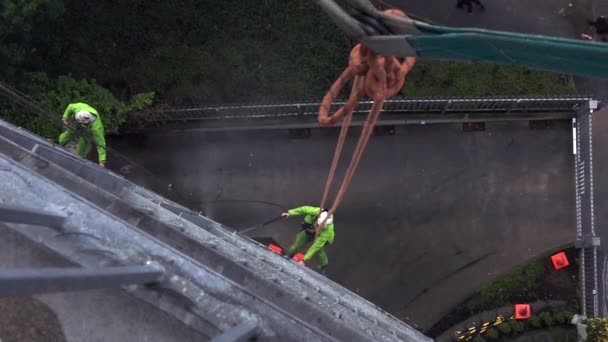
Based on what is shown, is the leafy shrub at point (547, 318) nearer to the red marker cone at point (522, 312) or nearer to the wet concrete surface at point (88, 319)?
the red marker cone at point (522, 312)

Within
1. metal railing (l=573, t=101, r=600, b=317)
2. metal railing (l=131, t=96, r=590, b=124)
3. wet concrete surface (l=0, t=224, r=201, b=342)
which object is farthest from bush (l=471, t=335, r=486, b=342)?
wet concrete surface (l=0, t=224, r=201, b=342)

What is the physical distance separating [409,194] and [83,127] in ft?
27.4

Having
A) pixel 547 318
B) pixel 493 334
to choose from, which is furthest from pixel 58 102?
pixel 547 318

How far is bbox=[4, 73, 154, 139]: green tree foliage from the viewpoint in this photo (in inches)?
489

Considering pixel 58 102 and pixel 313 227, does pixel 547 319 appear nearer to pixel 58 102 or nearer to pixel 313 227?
pixel 313 227

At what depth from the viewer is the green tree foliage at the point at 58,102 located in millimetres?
12422

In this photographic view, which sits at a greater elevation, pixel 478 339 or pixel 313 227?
pixel 313 227

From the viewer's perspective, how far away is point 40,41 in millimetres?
13430

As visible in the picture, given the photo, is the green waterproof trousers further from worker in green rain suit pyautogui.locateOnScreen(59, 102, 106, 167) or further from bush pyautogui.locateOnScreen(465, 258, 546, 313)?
worker in green rain suit pyautogui.locateOnScreen(59, 102, 106, 167)

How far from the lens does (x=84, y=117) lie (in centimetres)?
1135

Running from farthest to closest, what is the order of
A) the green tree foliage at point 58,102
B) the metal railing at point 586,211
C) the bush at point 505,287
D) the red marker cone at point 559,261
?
1. the red marker cone at point 559,261
2. the bush at point 505,287
3. the metal railing at point 586,211
4. the green tree foliage at point 58,102

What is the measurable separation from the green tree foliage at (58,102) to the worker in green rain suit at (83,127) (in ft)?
1.94

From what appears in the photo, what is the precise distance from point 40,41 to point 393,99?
8.94 meters


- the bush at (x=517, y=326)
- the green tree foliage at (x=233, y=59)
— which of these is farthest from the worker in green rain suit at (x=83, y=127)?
the bush at (x=517, y=326)
